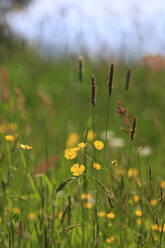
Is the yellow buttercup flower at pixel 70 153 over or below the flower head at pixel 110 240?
over

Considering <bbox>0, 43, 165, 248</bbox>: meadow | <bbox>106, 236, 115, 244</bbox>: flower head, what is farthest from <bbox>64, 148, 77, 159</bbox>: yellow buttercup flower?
→ <bbox>106, 236, 115, 244</bbox>: flower head

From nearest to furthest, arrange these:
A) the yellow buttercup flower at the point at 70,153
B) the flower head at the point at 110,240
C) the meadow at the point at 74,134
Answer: the yellow buttercup flower at the point at 70,153
the flower head at the point at 110,240
the meadow at the point at 74,134

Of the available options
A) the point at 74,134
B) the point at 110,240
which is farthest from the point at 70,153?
the point at 74,134

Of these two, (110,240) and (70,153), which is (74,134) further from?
(70,153)

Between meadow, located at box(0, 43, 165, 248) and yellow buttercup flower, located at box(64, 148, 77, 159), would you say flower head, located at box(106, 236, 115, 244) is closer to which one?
meadow, located at box(0, 43, 165, 248)

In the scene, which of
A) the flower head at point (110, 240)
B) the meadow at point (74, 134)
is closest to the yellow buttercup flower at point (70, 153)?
the meadow at point (74, 134)

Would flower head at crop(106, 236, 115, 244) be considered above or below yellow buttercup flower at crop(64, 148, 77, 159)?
below

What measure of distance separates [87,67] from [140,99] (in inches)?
58.9

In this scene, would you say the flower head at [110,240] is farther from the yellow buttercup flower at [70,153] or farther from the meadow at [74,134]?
the yellow buttercup flower at [70,153]

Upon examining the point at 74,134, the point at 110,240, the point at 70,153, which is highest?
the point at 70,153

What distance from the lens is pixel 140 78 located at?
18.8 ft

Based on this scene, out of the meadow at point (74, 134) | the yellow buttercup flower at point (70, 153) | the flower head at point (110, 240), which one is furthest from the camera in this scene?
the meadow at point (74, 134)

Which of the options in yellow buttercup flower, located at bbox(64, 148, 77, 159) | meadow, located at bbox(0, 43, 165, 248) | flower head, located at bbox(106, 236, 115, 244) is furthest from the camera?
meadow, located at bbox(0, 43, 165, 248)

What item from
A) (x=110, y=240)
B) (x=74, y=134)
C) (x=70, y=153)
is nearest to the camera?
(x=70, y=153)
